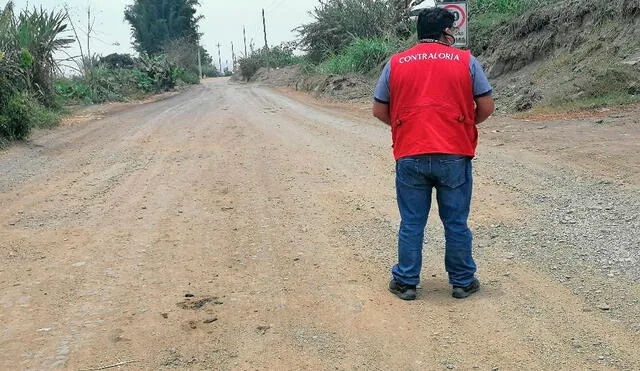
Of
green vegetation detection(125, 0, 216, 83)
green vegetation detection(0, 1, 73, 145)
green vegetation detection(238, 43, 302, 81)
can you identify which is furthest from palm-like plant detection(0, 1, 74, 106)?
green vegetation detection(125, 0, 216, 83)

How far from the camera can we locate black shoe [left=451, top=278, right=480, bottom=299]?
156 inches

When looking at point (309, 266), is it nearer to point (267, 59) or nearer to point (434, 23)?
point (434, 23)

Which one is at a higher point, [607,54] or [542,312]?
[607,54]

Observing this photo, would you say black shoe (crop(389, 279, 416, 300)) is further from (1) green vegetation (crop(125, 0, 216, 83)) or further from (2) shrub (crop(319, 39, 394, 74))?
(1) green vegetation (crop(125, 0, 216, 83))

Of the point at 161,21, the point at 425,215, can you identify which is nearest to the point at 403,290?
the point at 425,215

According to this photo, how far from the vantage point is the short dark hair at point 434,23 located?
3.89m

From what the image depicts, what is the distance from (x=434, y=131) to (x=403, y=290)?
1.01 meters

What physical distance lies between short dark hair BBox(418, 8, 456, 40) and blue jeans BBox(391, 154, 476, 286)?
754mm

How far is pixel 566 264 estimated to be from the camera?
445 centimetres

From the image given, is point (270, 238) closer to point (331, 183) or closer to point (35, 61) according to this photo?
point (331, 183)

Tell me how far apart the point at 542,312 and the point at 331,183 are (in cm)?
410

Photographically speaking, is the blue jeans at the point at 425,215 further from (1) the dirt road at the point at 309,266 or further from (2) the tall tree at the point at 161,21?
(2) the tall tree at the point at 161,21

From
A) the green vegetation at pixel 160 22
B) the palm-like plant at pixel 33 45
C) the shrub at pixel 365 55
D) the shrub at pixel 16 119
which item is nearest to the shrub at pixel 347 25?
the shrub at pixel 365 55

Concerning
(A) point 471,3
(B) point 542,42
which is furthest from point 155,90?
(B) point 542,42
